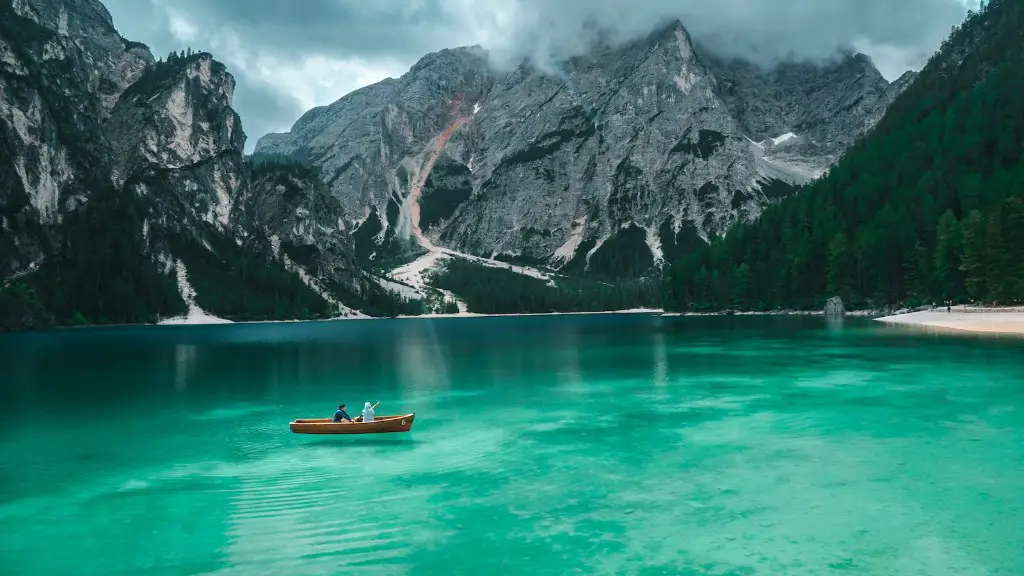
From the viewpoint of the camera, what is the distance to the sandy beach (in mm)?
106000

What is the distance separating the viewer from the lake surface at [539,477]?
19609 millimetres

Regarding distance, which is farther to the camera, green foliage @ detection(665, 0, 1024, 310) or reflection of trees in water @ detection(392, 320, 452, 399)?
green foliage @ detection(665, 0, 1024, 310)

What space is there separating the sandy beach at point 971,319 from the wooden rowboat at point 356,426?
335 ft

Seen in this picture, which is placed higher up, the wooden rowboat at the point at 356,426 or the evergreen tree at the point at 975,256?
the evergreen tree at the point at 975,256

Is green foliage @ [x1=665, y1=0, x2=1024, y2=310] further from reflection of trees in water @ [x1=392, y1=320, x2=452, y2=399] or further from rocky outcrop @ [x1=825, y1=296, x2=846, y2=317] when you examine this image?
reflection of trees in water @ [x1=392, y1=320, x2=452, y2=399]

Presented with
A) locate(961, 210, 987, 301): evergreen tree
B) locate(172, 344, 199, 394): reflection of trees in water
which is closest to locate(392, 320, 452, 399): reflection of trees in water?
locate(172, 344, 199, 394): reflection of trees in water

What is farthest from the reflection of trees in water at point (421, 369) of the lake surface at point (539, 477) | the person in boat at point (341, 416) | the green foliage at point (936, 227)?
the green foliage at point (936, 227)

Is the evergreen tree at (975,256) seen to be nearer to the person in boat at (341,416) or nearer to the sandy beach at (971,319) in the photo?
the sandy beach at (971,319)

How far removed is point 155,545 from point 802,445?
28.7 metres

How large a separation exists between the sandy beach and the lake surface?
57743 millimetres

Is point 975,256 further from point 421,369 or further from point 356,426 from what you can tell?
point 356,426

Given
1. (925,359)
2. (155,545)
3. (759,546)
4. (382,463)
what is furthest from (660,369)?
(155,545)

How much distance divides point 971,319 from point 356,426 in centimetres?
12170

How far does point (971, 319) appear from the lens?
119m
